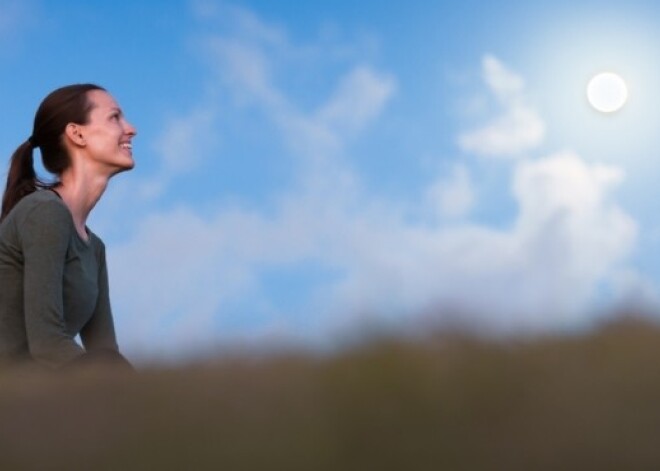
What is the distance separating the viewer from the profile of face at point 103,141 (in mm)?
5117

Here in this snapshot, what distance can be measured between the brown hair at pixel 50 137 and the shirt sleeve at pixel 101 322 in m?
0.47

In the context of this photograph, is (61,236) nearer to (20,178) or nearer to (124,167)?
(124,167)

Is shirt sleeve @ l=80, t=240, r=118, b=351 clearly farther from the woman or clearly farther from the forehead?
the forehead

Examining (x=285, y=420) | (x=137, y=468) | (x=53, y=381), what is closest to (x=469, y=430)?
(x=285, y=420)

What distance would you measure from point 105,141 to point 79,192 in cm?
29

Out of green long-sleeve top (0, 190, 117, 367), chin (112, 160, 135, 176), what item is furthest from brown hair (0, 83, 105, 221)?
green long-sleeve top (0, 190, 117, 367)

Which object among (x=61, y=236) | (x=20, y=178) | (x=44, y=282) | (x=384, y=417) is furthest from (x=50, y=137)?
(x=384, y=417)

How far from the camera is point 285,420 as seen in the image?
1.79 m

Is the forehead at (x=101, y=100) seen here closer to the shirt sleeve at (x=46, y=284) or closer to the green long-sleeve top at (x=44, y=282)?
the green long-sleeve top at (x=44, y=282)

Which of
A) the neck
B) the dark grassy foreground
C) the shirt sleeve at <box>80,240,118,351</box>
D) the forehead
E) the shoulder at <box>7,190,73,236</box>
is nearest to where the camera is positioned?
the dark grassy foreground

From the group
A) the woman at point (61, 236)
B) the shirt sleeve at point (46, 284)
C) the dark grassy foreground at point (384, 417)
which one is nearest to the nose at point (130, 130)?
the woman at point (61, 236)

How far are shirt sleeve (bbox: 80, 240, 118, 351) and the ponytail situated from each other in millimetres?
462

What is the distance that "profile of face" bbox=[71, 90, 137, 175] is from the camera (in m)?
5.12

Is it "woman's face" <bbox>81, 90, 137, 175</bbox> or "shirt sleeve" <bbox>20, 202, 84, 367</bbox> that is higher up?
"woman's face" <bbox>81, 90, 137, 175</bbox>
